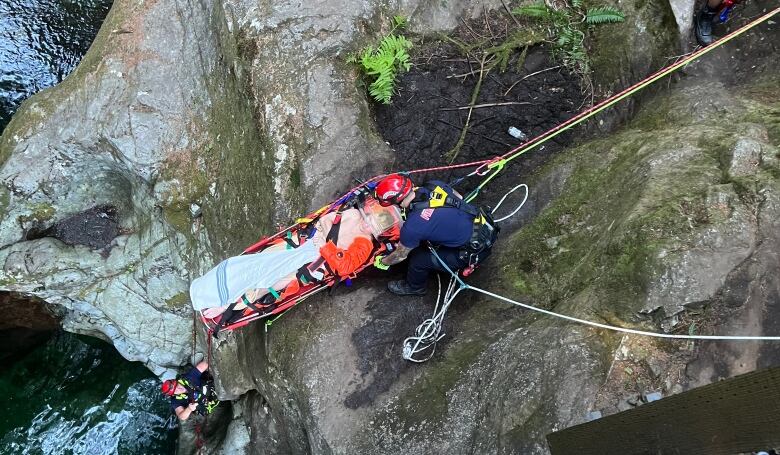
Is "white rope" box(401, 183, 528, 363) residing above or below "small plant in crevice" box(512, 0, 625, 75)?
Result: below

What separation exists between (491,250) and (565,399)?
8.30ft

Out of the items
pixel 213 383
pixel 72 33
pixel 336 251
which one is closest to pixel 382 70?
pixel 336 251

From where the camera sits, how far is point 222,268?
651cm

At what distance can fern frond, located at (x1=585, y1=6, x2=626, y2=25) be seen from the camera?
7.65 meters

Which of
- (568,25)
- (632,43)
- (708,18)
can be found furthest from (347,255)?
(708,18)

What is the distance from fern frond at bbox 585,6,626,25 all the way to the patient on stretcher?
4.15 m

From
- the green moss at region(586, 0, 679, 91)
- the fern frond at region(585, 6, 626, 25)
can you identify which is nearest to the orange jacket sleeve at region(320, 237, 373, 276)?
the green moss at region(586, 0, 679, 91)

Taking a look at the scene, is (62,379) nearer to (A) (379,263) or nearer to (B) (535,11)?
(A) (379,263)

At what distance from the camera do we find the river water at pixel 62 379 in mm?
10180

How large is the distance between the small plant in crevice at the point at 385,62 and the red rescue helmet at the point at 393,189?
180 cm

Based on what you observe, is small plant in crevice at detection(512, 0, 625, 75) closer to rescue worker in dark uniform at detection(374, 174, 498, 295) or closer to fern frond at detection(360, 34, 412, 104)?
fern frond at detection(360, 34, 412, 104)

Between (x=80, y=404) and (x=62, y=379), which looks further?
(x=62, y=379)

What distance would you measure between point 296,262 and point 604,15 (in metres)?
5.56

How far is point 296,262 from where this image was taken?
6484 millimetres
